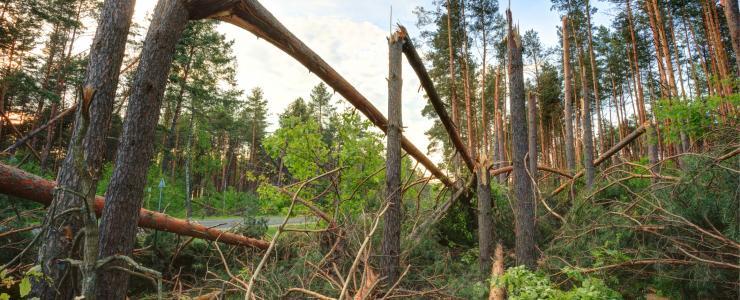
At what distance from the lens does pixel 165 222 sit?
15.9ft

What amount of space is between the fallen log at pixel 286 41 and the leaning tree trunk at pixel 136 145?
0.37 m

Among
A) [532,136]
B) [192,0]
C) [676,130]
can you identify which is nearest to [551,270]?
[192,0]

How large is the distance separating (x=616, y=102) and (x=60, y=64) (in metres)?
36.3

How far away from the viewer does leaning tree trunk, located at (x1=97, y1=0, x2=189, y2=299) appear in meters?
2.24

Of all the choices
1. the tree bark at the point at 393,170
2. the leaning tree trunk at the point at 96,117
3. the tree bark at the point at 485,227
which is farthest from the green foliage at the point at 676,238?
the leaning tree trunk at the point at 96,117

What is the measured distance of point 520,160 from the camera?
4.79 m

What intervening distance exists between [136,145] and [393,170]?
2250mm

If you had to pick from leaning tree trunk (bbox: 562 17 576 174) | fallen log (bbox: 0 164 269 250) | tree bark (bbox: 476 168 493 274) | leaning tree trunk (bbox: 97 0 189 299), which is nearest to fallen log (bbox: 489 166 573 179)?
tree bark (bbox: 476 168 493 274)

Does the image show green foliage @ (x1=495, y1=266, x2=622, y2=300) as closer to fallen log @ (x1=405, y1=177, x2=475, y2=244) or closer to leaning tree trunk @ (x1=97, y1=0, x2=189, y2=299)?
fallen log @ (x1=405, y1=177, x2=475, y2=244)

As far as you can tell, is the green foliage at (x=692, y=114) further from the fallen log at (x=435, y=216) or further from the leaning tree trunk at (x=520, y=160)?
the leaning tree trunk at (x=520, y=160)

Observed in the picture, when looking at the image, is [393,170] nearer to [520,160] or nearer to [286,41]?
[286,41]

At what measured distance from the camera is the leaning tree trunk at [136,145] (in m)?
2.24

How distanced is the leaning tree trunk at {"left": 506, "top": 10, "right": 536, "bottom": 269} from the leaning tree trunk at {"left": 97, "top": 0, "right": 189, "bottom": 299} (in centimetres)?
Answer: 419

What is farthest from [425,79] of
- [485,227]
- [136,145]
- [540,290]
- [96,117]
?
[96,117]
